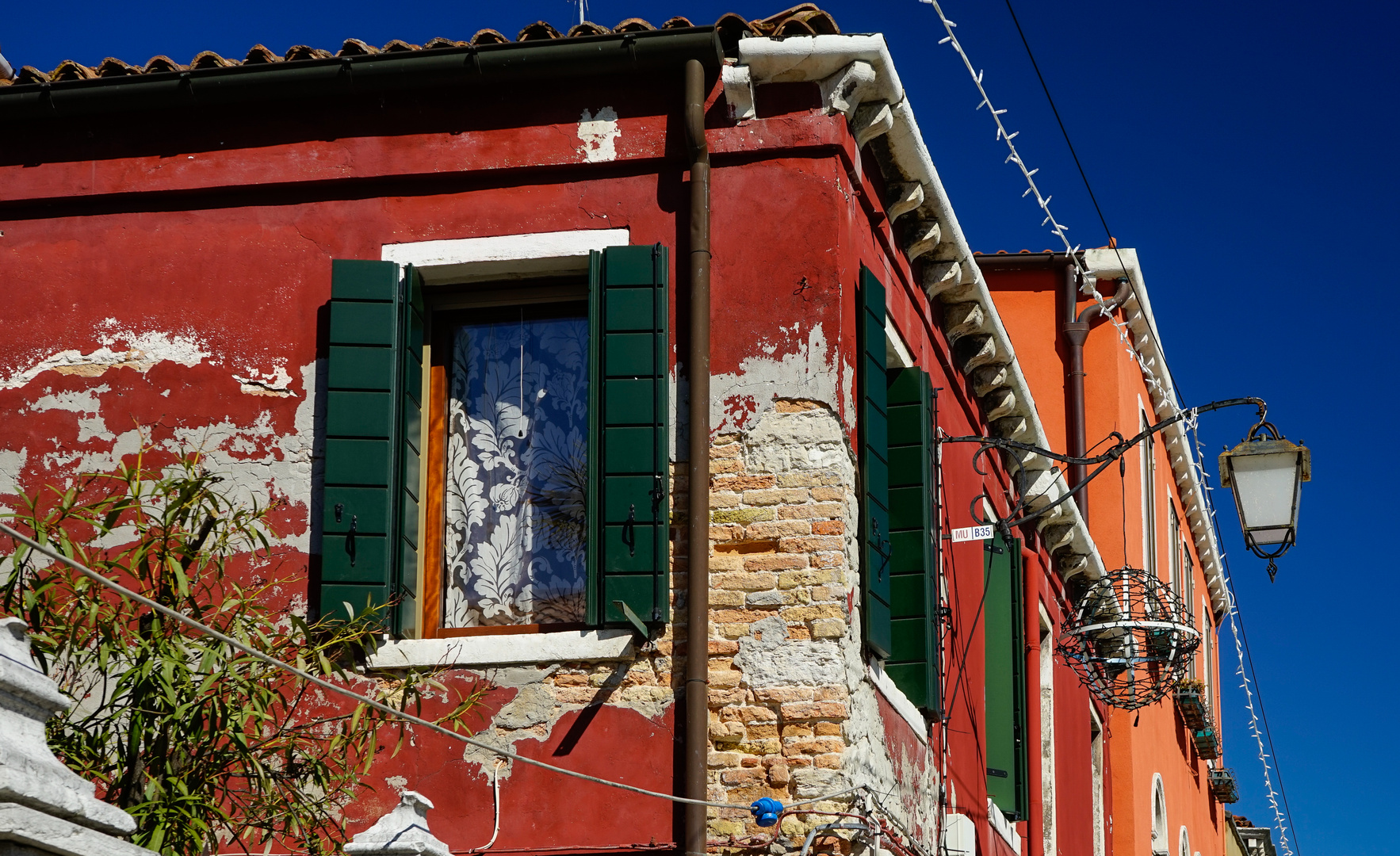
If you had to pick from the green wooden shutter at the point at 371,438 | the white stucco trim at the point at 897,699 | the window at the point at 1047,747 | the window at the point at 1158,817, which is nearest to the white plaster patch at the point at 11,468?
the green wooden shutter at the point at 371,438

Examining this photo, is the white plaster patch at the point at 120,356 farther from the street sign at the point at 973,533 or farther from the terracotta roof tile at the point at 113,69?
the street sign at the point at 973,533

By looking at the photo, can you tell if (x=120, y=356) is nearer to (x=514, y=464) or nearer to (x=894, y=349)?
(x=514, y=464)

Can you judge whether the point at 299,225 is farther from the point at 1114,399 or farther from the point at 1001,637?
the point at 1114,399

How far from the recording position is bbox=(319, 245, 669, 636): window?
24.1 feet

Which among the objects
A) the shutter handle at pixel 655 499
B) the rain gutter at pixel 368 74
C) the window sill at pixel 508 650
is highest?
the rain gutter at pixel 368 74

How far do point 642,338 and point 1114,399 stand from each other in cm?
869

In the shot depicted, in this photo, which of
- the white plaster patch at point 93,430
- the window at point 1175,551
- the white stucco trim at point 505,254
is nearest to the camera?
the white stucco trim at point 505,254

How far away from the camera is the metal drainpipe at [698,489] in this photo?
6984mm

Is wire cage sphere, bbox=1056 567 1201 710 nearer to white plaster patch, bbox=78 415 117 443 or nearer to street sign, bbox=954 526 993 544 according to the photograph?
street sign, bbox=954 526 993 544

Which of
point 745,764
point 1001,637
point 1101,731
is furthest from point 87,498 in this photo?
point 1101,731

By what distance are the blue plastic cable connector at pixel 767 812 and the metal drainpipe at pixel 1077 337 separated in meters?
8.58

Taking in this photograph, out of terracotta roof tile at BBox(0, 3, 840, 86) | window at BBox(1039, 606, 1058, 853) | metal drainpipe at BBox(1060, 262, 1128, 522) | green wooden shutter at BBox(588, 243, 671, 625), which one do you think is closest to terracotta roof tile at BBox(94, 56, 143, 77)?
terracotta roof tile at BBox(0, 3, 840, 86)

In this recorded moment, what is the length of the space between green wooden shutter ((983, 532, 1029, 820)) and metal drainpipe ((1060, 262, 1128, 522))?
4.35m

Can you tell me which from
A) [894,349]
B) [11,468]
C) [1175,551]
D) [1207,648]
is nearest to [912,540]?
[894,349]
